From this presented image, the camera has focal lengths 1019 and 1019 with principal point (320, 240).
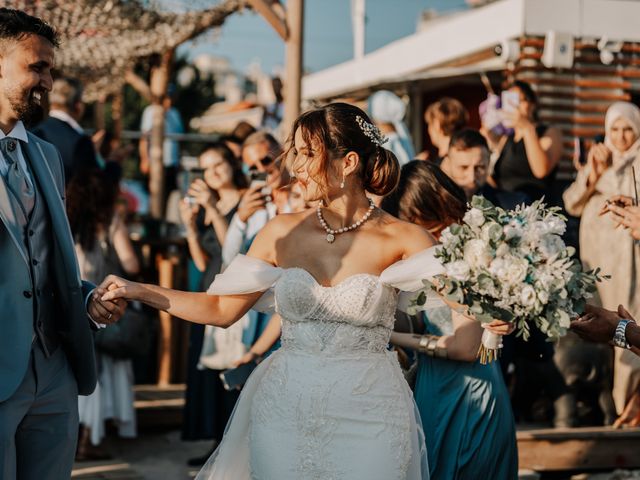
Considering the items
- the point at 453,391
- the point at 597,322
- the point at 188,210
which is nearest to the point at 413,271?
the point at 597,322

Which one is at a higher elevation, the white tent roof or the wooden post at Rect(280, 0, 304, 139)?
the white tent roof

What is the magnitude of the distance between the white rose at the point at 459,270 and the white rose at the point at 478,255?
0.02 meters

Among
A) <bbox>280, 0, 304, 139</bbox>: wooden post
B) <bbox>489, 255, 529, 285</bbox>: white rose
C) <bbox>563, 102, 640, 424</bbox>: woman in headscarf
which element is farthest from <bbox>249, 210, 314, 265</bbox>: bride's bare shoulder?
<bbox>280, 0, 304, 139</bbox>: wooden post

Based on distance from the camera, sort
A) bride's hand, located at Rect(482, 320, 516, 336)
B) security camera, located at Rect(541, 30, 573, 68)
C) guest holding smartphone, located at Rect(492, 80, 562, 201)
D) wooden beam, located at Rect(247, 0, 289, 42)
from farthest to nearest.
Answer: security camera, located at Rect(541, 30, 573, 68)
guest holding smartphone, located at Rect(492, 80, 562, 201)
wooden beam, located at Rect(247, 0, 289, 42)
bride's hand, located at Rect(482, 320, 516, 336)

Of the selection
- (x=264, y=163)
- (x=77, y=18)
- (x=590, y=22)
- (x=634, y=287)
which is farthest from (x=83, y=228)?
(x=590, y=22)

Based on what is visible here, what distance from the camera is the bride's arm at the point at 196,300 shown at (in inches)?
153

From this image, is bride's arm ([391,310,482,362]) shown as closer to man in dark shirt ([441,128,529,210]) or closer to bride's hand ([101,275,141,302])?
bride's hand ([101,275,141,302])

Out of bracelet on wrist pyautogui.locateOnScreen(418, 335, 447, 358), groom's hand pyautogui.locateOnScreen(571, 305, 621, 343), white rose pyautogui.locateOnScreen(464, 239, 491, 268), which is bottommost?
bracelet on wrist pyautogui.locateOnScreen(418, 335, 447, 358)

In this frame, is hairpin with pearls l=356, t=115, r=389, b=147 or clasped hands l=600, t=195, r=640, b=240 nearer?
hairpin with pearls l=356, t=115, r=389, b=147

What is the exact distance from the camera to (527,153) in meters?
7.39

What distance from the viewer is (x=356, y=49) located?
18.7 meters

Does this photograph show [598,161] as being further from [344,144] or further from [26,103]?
[26,103]

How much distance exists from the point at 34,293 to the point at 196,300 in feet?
1.97

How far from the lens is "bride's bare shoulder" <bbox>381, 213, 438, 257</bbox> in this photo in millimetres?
3736
